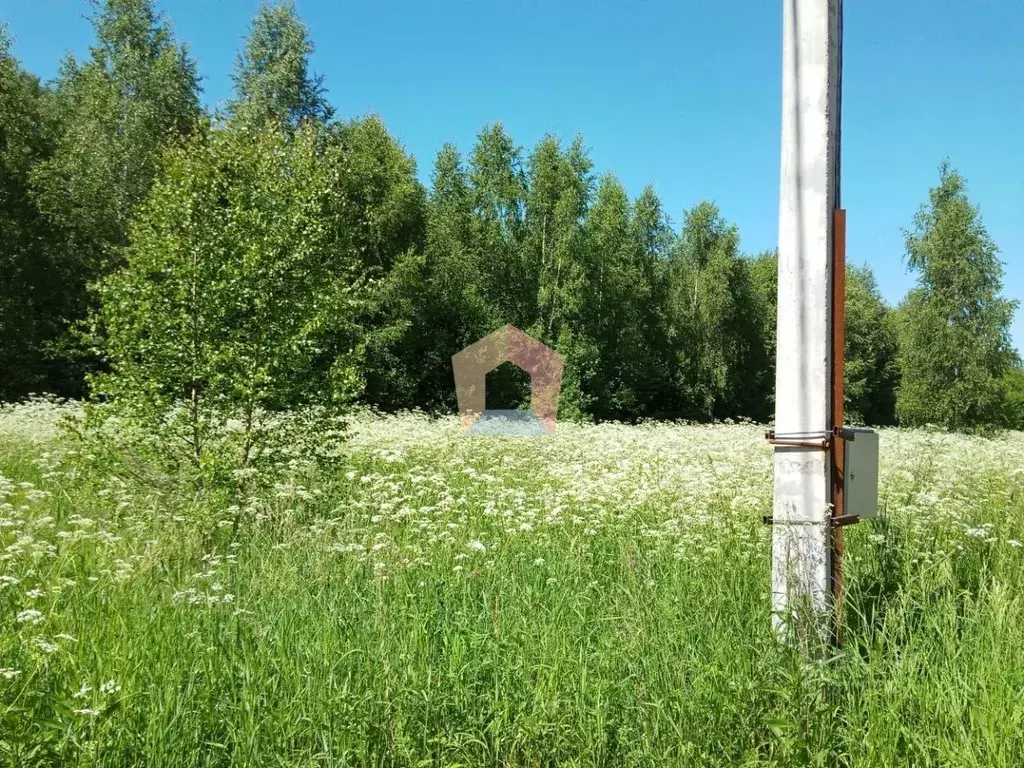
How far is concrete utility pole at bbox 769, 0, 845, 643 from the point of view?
3250 mm

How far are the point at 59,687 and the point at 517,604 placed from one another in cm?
204

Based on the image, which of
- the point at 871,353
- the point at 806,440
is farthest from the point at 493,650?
the point at 871,353

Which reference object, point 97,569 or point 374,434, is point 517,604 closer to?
point 97,569

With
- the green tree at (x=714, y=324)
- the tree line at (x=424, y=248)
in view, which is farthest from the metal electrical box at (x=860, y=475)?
the green tree at (x=714, y=324)

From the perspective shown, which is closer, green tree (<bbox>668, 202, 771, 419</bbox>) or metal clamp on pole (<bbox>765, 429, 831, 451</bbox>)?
metal clamp on pole (<bbox>765, 429, 831, 451</bbox>)

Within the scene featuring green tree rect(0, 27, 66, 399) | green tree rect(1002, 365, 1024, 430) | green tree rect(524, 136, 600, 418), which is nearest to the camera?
green tree rect(0, 27, 66, 399)

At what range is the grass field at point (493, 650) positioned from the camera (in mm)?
2629

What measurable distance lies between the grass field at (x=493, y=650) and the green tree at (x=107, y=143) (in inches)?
894

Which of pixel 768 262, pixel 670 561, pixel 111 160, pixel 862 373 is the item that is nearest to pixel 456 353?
pixel 111 160

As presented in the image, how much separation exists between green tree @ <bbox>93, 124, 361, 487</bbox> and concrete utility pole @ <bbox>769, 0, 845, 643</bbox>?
456 centimetres

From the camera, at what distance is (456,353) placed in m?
32.5

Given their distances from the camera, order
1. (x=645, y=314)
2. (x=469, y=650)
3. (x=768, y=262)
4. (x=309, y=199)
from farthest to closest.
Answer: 1. (x=768, y=262)
2. (x=645, y=314)
3. (x=309, y=199)
4. (x=469, y=650)

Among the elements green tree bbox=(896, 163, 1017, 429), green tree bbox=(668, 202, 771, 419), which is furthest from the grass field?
green tree bbox=(668, 202, 771, 419)

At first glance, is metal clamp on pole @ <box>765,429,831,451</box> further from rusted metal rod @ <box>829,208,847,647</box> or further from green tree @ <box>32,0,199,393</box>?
green tree @ <box>32,0,199,393</box>
